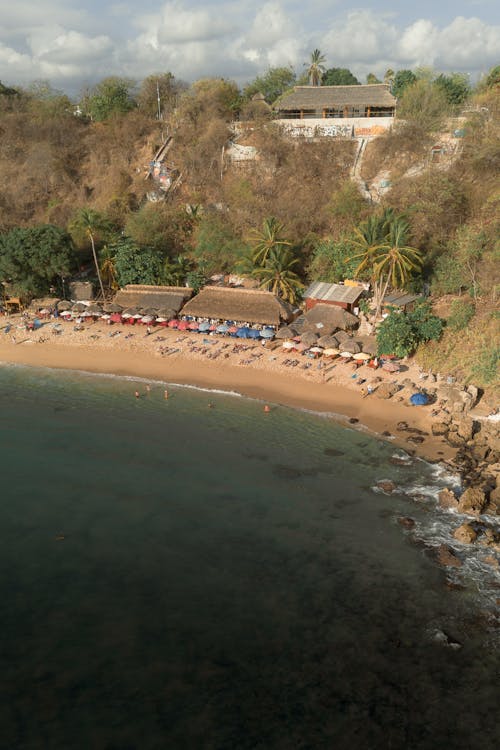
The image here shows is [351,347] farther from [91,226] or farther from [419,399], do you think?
[91,226]

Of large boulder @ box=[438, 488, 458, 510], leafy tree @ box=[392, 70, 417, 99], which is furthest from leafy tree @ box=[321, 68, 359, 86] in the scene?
large boulder @ box=[438, 488, 458, 510]

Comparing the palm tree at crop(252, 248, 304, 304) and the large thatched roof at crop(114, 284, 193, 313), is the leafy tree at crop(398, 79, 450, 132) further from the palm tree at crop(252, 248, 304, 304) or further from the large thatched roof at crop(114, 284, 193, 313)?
the large thatched roof at crop(114, 284, 193, 313)

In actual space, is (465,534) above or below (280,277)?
below

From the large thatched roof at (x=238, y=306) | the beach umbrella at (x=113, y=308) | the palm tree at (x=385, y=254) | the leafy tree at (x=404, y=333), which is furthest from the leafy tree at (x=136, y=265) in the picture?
the leafy tree at (x=404, y=333)

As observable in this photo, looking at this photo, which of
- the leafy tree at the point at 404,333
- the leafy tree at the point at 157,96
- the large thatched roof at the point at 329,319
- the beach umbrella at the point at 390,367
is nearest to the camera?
the beach umbrella at the point at 390,367

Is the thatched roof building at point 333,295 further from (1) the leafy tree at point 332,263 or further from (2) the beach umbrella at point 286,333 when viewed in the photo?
(2) the beach umbrella at point 286,333

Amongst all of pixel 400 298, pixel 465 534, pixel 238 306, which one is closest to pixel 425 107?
pixel 400 298
